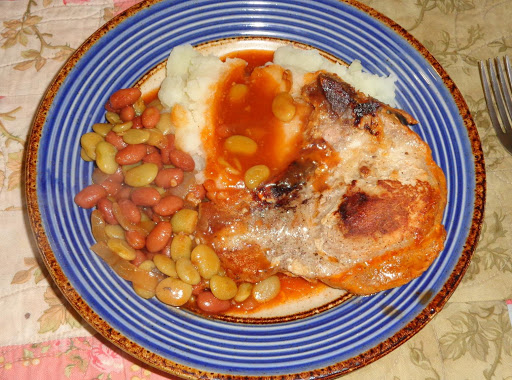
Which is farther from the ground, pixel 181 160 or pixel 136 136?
pixel 136 136

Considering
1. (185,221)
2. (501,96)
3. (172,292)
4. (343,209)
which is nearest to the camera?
(343,209)

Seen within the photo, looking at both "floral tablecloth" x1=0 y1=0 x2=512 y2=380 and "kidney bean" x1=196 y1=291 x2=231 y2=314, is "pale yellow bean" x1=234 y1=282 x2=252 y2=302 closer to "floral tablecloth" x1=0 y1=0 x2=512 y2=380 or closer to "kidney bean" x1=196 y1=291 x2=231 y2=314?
"kidney bean" x1=196 y1=291 x2=231 y2=314

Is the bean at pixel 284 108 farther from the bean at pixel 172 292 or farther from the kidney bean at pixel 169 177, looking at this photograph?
the bean at pixel 172 292

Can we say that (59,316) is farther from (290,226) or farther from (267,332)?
(290,226)

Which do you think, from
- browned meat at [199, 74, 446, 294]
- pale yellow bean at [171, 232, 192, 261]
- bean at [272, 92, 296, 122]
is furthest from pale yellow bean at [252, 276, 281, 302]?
bean at [272, 92, 296, 122]

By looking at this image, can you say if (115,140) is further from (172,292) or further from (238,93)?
(172,292)

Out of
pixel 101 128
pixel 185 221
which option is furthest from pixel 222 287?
pixel 101 128

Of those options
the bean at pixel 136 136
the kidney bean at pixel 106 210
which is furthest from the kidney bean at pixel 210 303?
the bean at pixel 136 136
